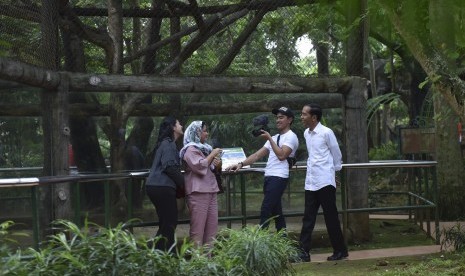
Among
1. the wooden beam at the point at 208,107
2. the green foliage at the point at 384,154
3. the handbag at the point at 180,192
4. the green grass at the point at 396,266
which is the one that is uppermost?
the wooden beam at the point at 208,107

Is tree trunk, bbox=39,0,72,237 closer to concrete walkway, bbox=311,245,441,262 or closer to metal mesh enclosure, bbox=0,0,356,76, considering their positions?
metal mesh enclosure, bbox=0,0,356,76

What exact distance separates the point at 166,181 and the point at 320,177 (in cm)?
189

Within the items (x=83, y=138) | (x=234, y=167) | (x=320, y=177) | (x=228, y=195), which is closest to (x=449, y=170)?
(x=228, y=195)

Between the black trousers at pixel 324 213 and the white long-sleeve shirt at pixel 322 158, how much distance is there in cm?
10

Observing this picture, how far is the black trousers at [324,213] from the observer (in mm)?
10453

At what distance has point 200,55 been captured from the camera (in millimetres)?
14555

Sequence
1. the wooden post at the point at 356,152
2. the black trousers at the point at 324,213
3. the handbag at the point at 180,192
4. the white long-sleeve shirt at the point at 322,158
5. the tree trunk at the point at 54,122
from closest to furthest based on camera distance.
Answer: the handbag at the point at 180,192 < the tree trunk at the point at 54,122 < the white long-sleeve shirt at the point at 322,158 < the black trousers at the point at 324,213 < the wooden post at the point at 356,152

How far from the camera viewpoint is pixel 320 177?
10.4 meters

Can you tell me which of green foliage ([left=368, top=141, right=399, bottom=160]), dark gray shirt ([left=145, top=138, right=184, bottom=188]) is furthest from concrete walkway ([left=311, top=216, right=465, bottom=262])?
green foliage ([left=368, top=141, right=399, bottom=160])

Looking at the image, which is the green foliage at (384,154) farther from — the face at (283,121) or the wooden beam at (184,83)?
the face at (283,121)

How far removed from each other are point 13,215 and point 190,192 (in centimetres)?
179

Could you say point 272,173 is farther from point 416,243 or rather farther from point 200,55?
point 200,55

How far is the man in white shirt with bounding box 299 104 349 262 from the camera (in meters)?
10.4

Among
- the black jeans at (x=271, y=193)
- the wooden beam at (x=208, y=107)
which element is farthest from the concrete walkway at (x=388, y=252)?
the wooden beam at (x=208, y=107)
